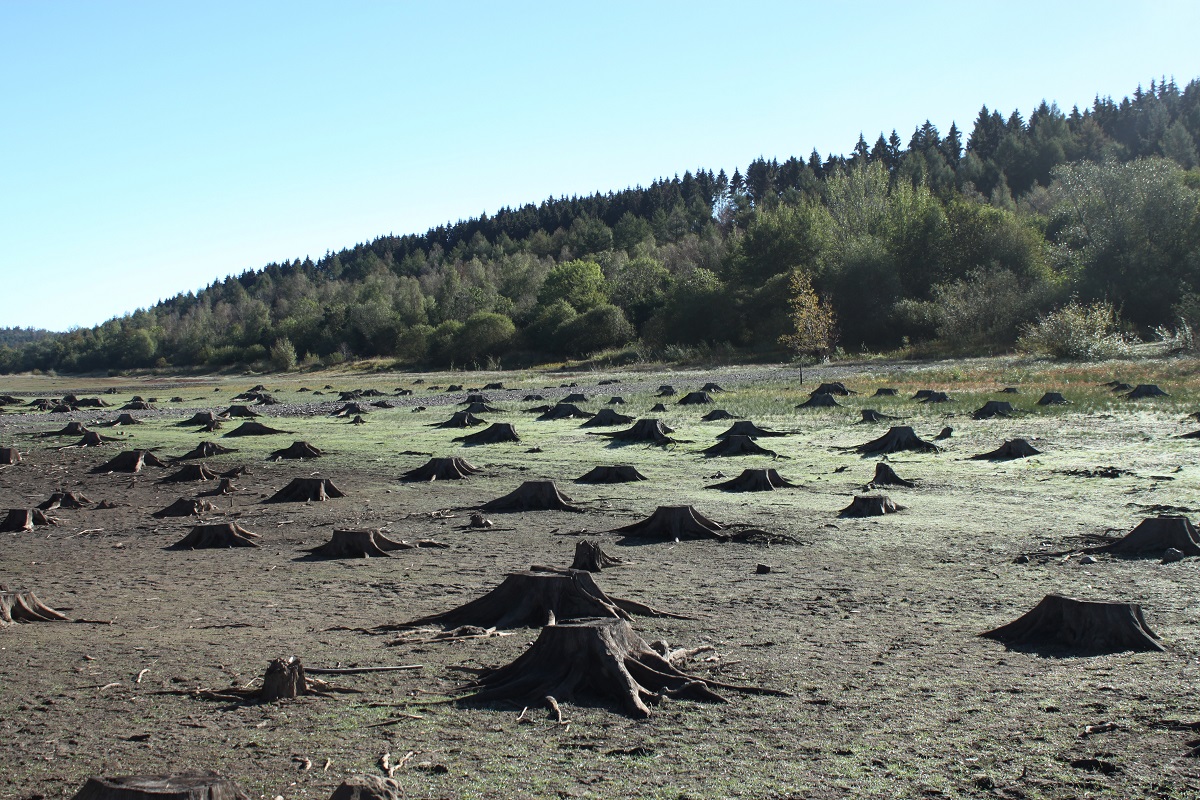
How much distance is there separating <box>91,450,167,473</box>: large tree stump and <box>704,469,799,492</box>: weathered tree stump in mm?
12325

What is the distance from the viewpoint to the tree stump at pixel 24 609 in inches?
340

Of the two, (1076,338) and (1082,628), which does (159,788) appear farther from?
(1076,338)

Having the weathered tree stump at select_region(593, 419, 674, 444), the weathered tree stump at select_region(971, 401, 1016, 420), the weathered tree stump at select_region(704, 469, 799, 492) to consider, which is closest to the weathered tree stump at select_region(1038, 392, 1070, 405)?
the weathered tree stump at select_region(971, 401, 1016, 420)

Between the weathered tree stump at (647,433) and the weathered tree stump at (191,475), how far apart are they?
28.1ft

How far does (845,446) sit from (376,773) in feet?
56.0

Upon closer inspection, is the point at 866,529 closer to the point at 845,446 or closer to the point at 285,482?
the point at 845,446

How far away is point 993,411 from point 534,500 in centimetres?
1504

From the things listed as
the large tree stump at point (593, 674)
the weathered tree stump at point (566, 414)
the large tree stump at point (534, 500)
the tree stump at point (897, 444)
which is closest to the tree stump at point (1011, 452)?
the tree stump at point (897, 444)

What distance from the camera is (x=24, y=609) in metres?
8.73

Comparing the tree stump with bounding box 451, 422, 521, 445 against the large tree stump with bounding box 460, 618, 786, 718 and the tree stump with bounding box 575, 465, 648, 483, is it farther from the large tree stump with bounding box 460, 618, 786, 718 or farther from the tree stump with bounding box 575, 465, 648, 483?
the large tree stump with bounding box 460, 618, 786, 718

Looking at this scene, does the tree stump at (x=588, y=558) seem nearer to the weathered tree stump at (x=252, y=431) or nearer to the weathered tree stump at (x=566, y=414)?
the weathered tree stump at (x=566, y=414)

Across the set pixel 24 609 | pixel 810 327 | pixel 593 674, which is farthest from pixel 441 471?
pixel 810 327

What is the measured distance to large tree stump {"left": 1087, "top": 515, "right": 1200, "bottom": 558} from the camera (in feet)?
32.2

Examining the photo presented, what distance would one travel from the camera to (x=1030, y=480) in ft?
51.1
